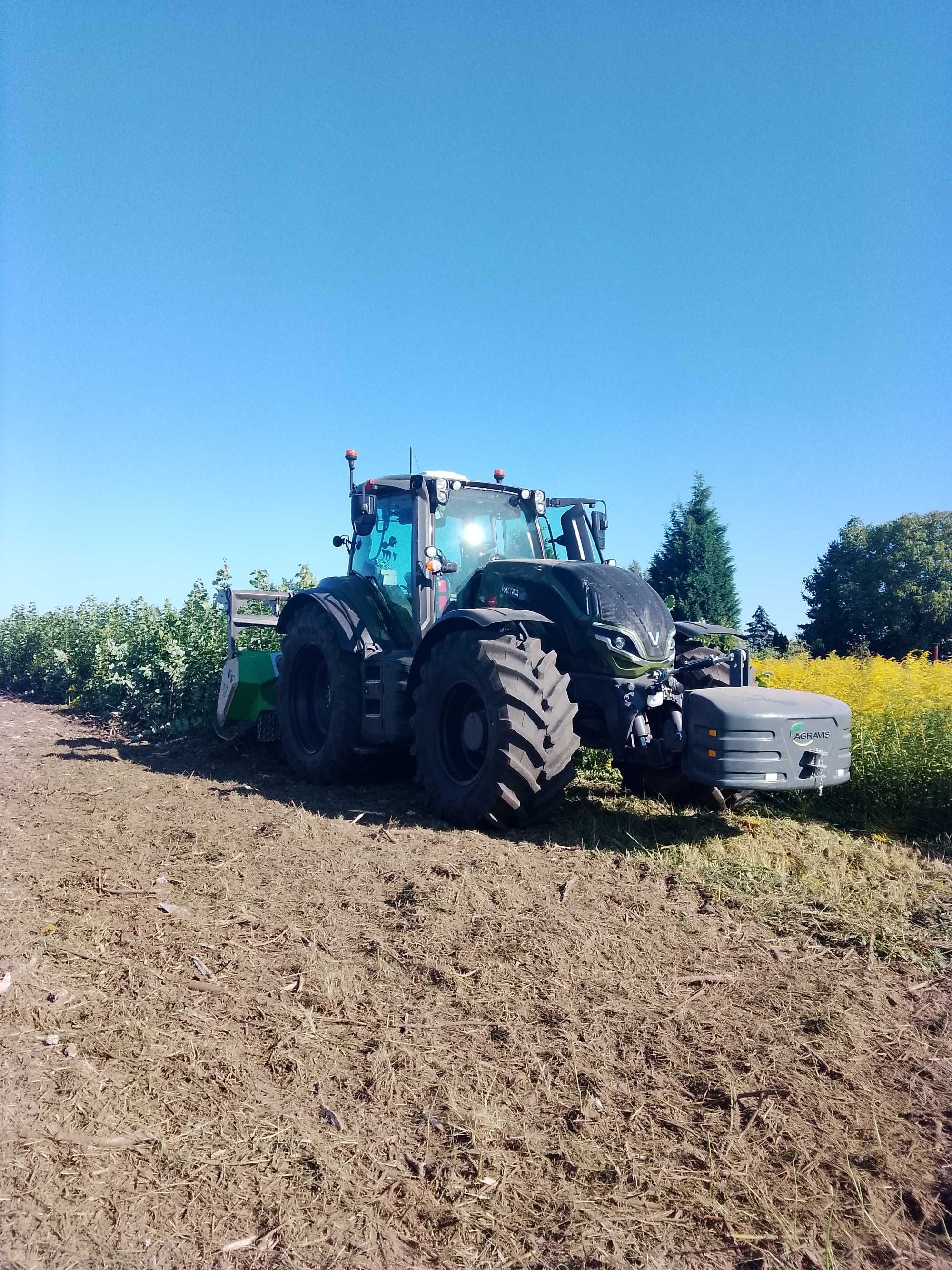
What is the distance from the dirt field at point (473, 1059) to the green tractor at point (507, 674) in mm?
564

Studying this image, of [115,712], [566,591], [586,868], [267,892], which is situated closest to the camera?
[267,892]

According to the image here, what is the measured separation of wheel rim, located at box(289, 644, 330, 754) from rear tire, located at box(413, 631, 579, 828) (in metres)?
2.13

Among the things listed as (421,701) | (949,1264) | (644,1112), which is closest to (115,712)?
(421,701)

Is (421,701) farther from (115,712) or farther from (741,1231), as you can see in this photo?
(115,712)

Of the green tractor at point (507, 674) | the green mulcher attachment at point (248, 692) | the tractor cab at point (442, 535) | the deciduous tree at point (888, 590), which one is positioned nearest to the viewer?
the green tractor at point (507, 674)

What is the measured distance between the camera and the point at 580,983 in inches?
124

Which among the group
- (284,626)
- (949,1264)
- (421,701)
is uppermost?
(284,626)

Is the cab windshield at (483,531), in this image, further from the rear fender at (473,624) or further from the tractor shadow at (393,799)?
the tractor shadow at (393,799)

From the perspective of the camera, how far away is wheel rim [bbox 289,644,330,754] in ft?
24.4

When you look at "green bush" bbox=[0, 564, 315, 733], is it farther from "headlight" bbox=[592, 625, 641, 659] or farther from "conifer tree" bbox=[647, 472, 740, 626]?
"conifer tree" bbox=[647, 472, 740, 626]

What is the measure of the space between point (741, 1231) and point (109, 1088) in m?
1.75

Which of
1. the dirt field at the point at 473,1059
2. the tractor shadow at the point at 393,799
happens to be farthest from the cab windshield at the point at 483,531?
the dirt field at the point at 473,1059

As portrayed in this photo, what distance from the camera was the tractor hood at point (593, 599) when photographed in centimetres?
541

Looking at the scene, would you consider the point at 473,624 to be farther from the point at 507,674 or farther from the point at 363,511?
the point at 363,511
